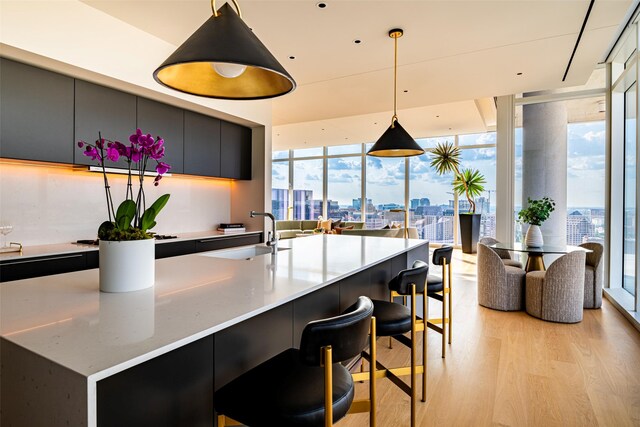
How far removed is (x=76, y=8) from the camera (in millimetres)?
A: 2688

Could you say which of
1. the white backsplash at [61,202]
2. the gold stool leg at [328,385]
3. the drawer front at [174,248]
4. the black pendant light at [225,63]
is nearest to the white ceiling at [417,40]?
the black pendant light at [225,63]

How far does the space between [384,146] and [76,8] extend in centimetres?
275

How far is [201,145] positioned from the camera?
170 inches

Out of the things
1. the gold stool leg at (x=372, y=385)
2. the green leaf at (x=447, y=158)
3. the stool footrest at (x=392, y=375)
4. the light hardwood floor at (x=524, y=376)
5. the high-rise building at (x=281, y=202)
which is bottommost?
the light hardwood floor at (x=524, y=376)

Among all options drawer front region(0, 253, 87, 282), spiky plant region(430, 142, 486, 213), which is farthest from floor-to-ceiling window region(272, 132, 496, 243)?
drawer front region(0, 253, 87, 282)

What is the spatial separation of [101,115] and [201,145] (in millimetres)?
1249

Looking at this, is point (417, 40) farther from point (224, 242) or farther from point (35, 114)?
point (35, 114)

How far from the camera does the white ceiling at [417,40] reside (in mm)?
2764

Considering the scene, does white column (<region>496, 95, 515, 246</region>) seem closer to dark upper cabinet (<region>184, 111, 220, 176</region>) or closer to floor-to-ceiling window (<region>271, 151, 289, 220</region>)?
dark upper cabinet (<region>184, 111, 220, 176</region>)

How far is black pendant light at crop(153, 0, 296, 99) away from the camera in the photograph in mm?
1220

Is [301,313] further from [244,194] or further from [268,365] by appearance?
[244,194]

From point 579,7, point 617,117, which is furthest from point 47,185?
point 617,117

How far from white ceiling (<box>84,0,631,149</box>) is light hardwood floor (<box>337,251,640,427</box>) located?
2.84m

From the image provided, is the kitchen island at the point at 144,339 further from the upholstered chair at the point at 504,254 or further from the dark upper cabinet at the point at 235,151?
the upholstered chair at the point at 504,254
